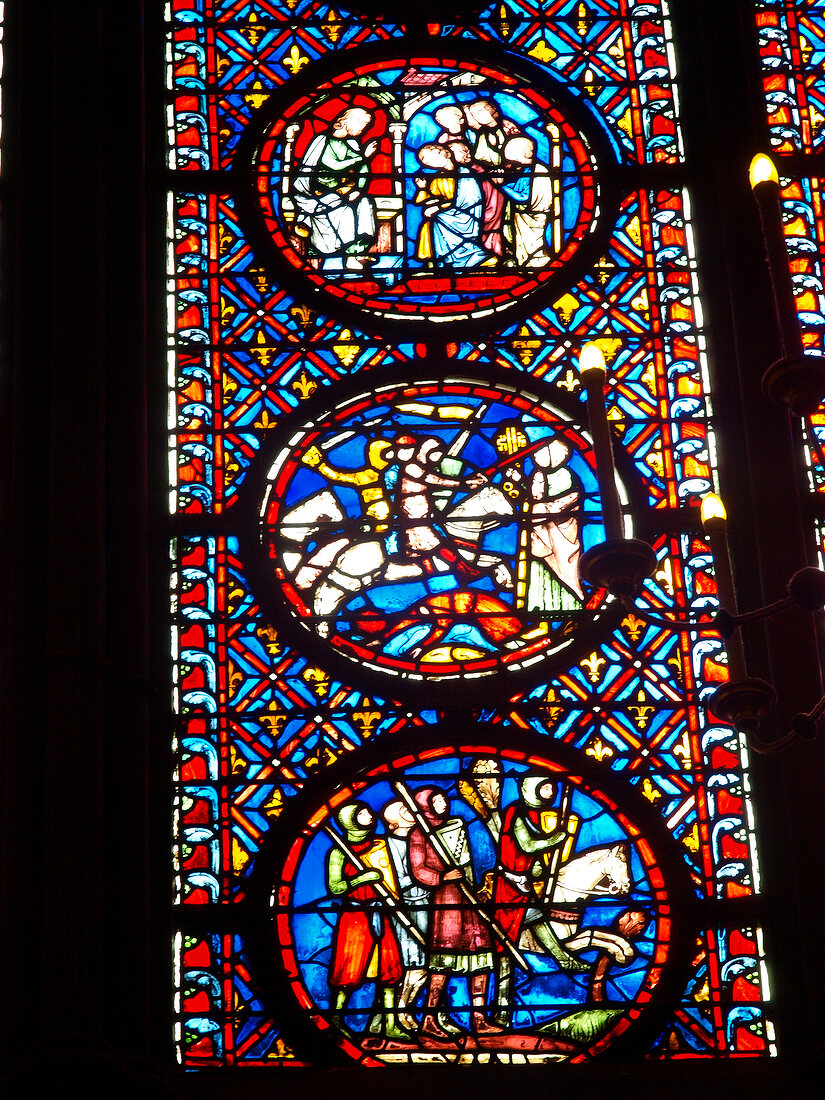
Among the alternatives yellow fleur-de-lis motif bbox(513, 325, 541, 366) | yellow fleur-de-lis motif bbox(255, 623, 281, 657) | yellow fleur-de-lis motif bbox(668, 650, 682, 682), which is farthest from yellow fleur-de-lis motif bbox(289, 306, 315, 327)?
yellow fleur-de-lis motif bbox(668, 650, 682, 682)

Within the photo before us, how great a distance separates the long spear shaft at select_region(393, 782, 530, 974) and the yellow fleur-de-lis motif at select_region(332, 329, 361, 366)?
1.91 metres

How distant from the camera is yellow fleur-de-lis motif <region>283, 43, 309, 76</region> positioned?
38.8ft

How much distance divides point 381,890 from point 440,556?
1.40m

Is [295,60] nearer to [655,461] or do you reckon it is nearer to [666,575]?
[655,461]

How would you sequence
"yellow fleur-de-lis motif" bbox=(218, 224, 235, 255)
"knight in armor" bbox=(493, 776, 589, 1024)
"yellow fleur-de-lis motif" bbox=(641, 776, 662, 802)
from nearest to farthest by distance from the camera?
1. "knight in armor" bbox=(493, 776, 589, 1024)
2. "yellow fleur-de-lis motif" bbox=(641, 776, 662, 802)
3. "yellow fleur-de-lis motif" bbox=(218, 224, 235, 255)

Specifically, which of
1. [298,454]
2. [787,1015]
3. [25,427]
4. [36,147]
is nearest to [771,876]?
[787,1015]

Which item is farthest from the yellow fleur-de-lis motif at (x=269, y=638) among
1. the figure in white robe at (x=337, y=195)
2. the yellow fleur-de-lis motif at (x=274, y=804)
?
the figure in white robe at (x=337, y=195)

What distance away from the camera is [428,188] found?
11555mm

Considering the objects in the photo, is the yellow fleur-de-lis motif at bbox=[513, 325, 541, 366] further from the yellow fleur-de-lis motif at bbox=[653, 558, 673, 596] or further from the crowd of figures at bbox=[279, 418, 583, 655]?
the yellow fleur-de-lis motif at bbox=[653, 558, 673, 596]

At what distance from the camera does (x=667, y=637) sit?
10.5 metres

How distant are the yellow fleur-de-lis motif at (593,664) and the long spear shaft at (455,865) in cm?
84

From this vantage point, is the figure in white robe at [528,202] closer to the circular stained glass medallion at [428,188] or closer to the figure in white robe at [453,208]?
the circular stained glass medallion at [428,188]

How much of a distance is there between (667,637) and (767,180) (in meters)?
2.93

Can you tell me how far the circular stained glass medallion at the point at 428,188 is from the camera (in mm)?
11320
